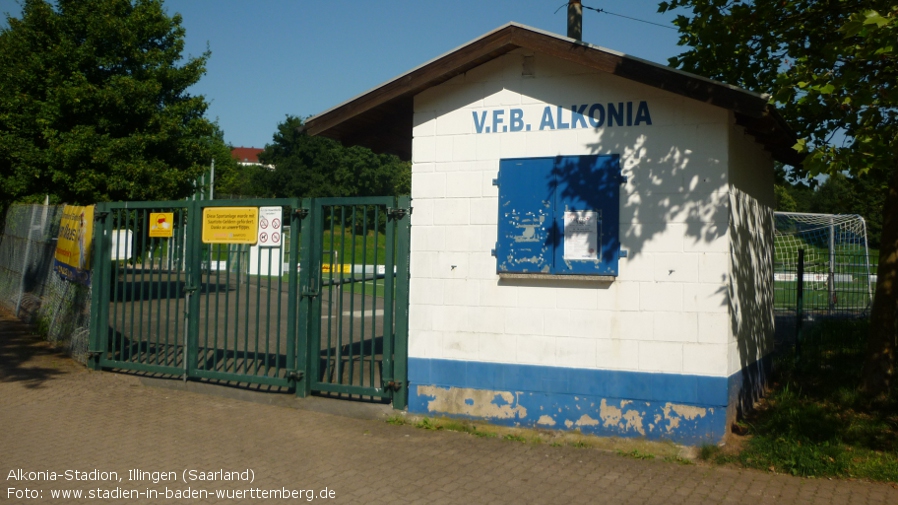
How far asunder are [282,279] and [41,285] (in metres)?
7.01

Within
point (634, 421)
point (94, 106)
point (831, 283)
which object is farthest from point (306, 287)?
point (94, 106)

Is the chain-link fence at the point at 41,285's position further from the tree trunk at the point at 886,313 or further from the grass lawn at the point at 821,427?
the tree trunk at the point at 886,313

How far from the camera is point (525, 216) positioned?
24.1 ft

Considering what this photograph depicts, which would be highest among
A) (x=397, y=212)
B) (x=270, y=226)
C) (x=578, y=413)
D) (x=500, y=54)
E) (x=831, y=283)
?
(x=500, y=54)

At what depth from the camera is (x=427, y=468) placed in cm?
641

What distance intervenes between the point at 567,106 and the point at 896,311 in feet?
14.3

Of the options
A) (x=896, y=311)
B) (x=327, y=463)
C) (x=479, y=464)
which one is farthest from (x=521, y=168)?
(x=896, y=311)

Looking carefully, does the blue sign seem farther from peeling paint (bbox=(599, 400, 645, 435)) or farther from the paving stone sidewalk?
the paving stone sidewalk

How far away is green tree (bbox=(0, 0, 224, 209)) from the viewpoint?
56.2 feet

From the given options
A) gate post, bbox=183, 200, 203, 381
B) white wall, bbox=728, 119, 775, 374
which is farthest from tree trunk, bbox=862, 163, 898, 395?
gate post, bbox=183, 200, 203, 381

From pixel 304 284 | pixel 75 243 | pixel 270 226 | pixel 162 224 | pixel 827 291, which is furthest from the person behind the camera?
pixel 827 291

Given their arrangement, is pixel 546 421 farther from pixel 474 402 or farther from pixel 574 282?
pixel 574 282

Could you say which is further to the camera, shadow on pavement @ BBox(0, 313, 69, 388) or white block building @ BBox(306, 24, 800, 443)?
shadow on pavement @ BBox(0, 313, 69, 388)

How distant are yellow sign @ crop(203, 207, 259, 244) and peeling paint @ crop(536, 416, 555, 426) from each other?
3.78 meters
